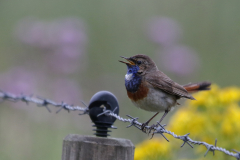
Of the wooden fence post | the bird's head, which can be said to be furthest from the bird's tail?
the wooden fence post

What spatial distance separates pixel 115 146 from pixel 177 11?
21.2ft

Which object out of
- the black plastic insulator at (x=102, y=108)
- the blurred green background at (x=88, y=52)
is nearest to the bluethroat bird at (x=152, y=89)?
the black plastic insulator at (x=102, y=108)

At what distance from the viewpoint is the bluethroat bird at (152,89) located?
3.81 metres

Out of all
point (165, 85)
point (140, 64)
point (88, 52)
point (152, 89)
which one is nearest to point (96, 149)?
point (152, 89)

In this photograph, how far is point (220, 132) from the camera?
3945 mm

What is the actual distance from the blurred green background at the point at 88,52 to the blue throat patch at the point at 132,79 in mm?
1958

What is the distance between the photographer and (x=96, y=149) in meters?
2.20

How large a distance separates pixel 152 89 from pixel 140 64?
422 mm

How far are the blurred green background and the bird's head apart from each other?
185 centimetres

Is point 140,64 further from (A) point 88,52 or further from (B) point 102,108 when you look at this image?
(A) point 88,52

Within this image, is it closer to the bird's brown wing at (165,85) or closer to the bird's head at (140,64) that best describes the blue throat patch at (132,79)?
the bird's head at (140,64)

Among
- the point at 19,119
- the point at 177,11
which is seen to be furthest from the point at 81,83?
the point at 177,11

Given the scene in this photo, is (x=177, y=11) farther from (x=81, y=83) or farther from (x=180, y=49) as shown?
(x=81, y=83)

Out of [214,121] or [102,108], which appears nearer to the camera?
[102,108]
